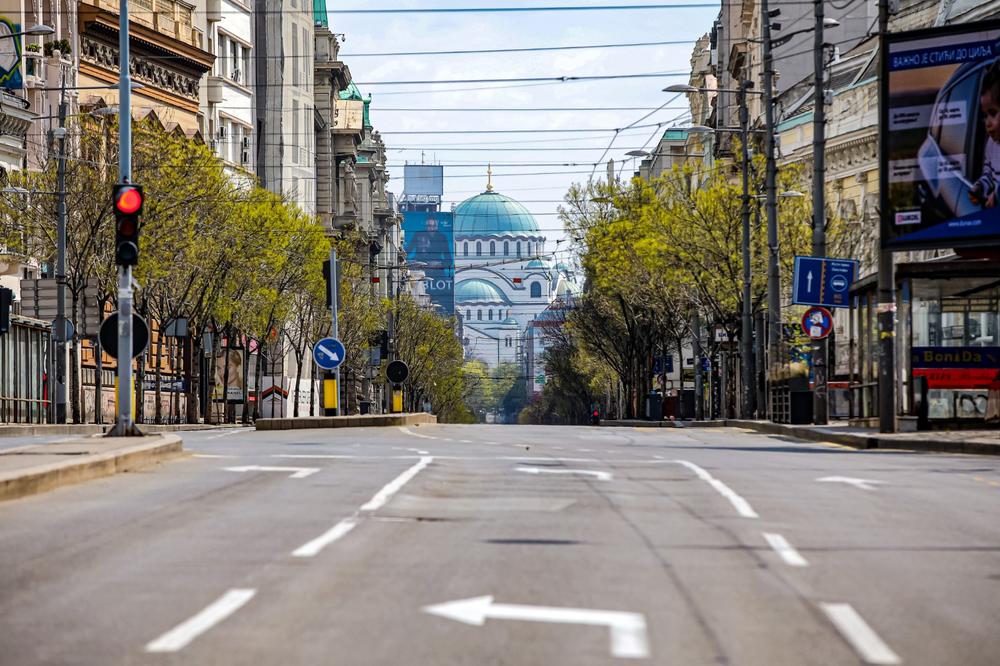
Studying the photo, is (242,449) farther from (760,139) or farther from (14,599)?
(760,139)

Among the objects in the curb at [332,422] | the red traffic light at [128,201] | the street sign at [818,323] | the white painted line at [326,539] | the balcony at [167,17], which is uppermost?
the balcony at [167,17]

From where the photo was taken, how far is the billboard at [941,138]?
29812mm

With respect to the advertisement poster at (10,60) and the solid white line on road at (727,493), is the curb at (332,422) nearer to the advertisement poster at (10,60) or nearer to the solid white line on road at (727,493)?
the advertisement poster at (10,60)

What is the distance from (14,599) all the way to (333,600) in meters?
1.59

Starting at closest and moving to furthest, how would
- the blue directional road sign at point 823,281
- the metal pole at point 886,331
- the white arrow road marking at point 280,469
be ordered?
the white arrow road marking at point 280,469, the metal pole at point 886,331, the blue directional road sign at point 823,281

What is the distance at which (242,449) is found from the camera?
2650 cm

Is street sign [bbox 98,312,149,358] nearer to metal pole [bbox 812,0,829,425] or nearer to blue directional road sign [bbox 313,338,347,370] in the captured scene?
blue directional road sign [bbox 313,338,347,370]

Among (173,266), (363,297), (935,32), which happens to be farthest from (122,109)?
(363,297)

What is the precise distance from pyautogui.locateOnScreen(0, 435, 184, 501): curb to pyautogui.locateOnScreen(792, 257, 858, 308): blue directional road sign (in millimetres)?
18106

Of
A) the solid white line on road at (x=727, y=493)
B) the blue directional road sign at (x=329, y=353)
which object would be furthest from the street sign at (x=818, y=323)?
the solid white line on road at (x=727, y=493)

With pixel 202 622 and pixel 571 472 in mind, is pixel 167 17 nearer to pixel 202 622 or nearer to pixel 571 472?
pixel 571 472

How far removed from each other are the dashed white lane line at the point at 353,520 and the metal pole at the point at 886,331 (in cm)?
1335

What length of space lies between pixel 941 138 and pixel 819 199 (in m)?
8.82

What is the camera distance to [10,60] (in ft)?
200
